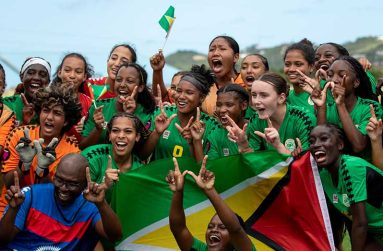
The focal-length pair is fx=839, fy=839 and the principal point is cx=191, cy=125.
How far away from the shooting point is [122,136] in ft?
26.3

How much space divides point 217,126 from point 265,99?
27.9 inches

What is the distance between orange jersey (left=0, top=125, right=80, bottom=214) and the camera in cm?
777

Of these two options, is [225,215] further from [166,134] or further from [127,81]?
[127,81]

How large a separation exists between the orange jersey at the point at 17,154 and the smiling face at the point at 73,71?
1.56 meters

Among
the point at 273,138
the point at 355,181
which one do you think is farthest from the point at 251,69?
the point at 355,181

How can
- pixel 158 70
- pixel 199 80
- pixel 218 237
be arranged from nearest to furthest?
pixel 218 237
pixel 199 80
pixel 158 70

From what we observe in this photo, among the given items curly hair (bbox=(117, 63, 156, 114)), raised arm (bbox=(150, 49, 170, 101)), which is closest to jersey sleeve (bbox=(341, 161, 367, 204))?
curly hair (bbox=(117, 63, 156, 114))

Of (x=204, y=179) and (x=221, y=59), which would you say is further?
(x=221, y=59)

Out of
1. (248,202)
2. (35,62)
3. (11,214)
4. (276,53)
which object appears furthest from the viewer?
(276,53)

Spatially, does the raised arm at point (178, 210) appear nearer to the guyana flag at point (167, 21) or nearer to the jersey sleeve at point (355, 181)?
the jersey sleeve at point (355, 181)

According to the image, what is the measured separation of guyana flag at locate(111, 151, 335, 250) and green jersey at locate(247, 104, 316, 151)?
0.38 metres

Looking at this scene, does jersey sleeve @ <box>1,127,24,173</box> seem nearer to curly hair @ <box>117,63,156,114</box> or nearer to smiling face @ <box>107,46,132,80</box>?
curly hair @ <box>117,63,156,114</box>

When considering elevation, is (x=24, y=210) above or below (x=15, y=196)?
below

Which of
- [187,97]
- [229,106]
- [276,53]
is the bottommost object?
[229,106]
